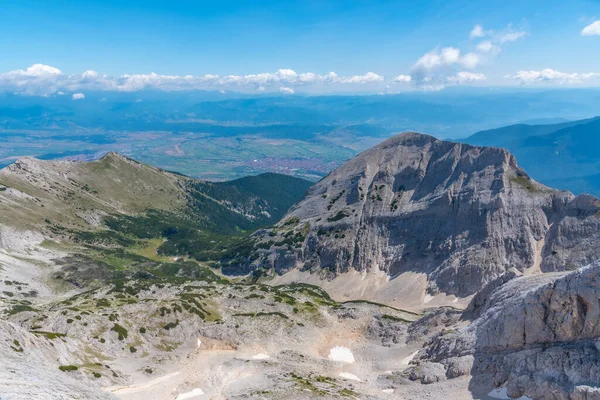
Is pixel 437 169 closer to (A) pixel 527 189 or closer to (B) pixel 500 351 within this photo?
(A) pixel 527 189

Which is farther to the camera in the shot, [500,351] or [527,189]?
[527,189]

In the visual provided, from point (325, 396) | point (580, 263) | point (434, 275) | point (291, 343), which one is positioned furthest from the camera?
point (434, 275)

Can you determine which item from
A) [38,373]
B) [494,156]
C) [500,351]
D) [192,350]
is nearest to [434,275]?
[494,156]

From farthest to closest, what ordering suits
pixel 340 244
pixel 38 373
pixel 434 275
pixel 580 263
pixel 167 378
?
1. pixel 340 244
2. pixel 434 275
3. pixel 580 263
4. pixel 167 378
5. pixel 38 373

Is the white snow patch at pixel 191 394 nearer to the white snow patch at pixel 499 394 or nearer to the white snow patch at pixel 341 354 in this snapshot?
the white snow patch at pixel 341 354

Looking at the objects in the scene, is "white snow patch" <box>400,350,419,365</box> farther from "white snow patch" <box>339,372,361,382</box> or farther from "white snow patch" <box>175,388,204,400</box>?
"white snow patch" <box>175,388,204,400</box>

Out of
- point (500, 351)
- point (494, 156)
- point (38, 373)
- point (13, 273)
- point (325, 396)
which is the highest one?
point (494, 156)

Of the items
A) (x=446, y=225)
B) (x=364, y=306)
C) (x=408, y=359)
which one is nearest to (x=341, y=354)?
(x=408, y=359)
